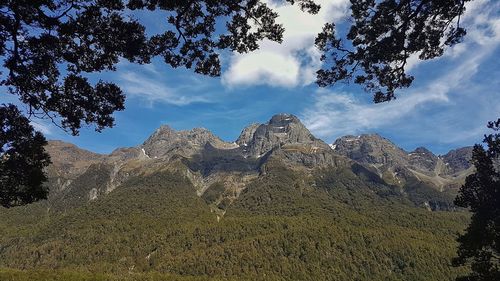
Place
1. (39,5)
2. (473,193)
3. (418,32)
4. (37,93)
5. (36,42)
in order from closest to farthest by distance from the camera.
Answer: (39,5)
(36,42)
(37,93)
(418,32)
(473,193)

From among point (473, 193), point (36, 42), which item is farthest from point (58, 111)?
point (473, 193)

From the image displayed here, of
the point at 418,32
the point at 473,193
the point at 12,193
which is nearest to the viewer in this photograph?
the point at 12,193

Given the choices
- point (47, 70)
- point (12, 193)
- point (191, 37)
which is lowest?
point (12, 193)

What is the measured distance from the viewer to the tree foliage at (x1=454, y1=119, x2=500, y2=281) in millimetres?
26281

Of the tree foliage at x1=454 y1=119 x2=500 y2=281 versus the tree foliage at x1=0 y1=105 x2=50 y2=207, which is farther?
the tree foliage at x1=454 y1=119 x2=500 y2=281

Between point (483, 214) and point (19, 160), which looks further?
point (483, 214)

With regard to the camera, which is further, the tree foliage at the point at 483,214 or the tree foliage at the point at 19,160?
the tree foliage at the point at 483,214

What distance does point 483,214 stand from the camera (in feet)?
106

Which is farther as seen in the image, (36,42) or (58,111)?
(58,111)

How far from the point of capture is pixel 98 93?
59.1 ft

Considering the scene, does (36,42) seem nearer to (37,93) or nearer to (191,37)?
(37,93)

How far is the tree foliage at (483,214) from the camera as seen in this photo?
26.3 metres

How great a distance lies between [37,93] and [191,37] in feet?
22.0

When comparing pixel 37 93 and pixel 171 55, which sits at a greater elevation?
pixel 171 55
